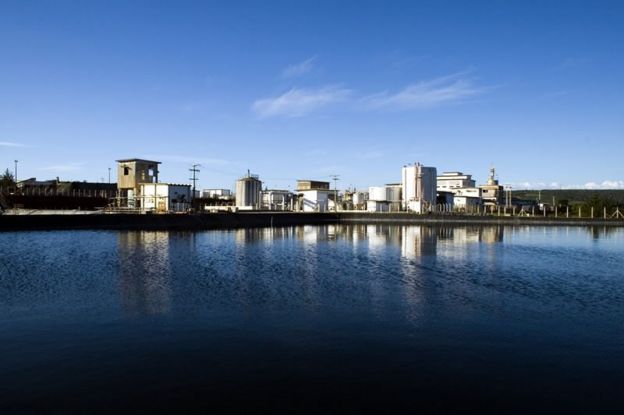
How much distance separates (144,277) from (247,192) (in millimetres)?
74596

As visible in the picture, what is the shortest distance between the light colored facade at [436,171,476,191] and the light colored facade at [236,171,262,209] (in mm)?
63360

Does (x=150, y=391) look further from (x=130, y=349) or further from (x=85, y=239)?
(x=85, y=239)

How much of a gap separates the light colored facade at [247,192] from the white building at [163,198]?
24181mm

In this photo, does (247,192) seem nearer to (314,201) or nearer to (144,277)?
(314,201)

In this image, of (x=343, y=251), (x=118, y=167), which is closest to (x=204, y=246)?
(x=343, y=251)

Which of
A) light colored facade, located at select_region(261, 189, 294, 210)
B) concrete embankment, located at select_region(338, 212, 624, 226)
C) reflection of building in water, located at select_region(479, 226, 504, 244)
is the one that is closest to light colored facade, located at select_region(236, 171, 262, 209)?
light colored facade, located at select_region(261, 189, 294, 210)

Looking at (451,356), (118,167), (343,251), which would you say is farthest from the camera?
(118,167)

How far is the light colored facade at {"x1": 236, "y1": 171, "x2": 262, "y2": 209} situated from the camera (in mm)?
98062

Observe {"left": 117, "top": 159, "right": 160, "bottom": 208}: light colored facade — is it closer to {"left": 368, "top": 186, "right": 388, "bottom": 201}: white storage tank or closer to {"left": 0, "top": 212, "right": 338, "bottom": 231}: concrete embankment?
{"left": 0, "top": 212, "right": 338, "bottom": 231}: concrete embankment

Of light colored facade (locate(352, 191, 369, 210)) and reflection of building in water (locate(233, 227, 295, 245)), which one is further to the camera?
light colored facade (locate(352, 191, 369, 210))

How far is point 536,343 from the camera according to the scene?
14039 millimetres

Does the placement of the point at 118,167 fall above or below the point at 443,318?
above

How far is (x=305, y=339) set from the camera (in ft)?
45.6

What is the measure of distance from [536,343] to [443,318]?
3.32 meters
